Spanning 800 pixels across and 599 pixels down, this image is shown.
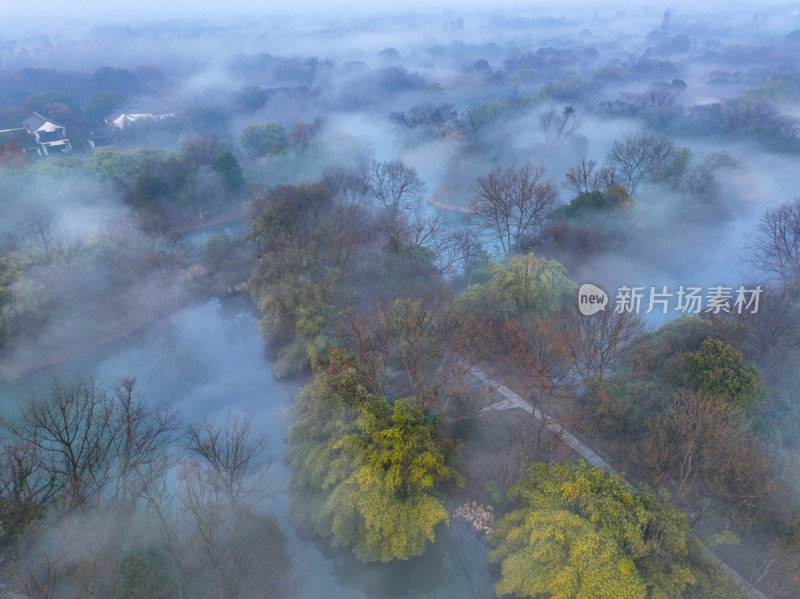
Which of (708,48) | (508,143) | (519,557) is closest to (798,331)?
(519,557)

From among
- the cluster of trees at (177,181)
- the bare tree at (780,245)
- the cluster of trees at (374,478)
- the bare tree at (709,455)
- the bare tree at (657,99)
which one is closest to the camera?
the bare tree at (709,455)

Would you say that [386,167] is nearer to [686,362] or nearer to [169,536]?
[686,362]

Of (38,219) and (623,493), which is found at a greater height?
(38,219)

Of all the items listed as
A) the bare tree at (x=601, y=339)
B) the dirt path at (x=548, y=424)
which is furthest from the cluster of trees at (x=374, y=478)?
the bare tree at (x=601, y=339)

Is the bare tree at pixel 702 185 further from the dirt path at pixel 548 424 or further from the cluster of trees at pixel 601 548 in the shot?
the cluster of trees at pixel 601 548

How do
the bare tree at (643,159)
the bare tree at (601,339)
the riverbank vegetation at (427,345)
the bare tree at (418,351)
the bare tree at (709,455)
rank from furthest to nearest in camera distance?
the bare tree at (643,159) < the bare tree at (418,351) < the bare tree at (601,339) < the bare tree at (709,455) < the riverbank vegetation at (427,345)

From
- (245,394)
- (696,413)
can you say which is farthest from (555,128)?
(245,394)
